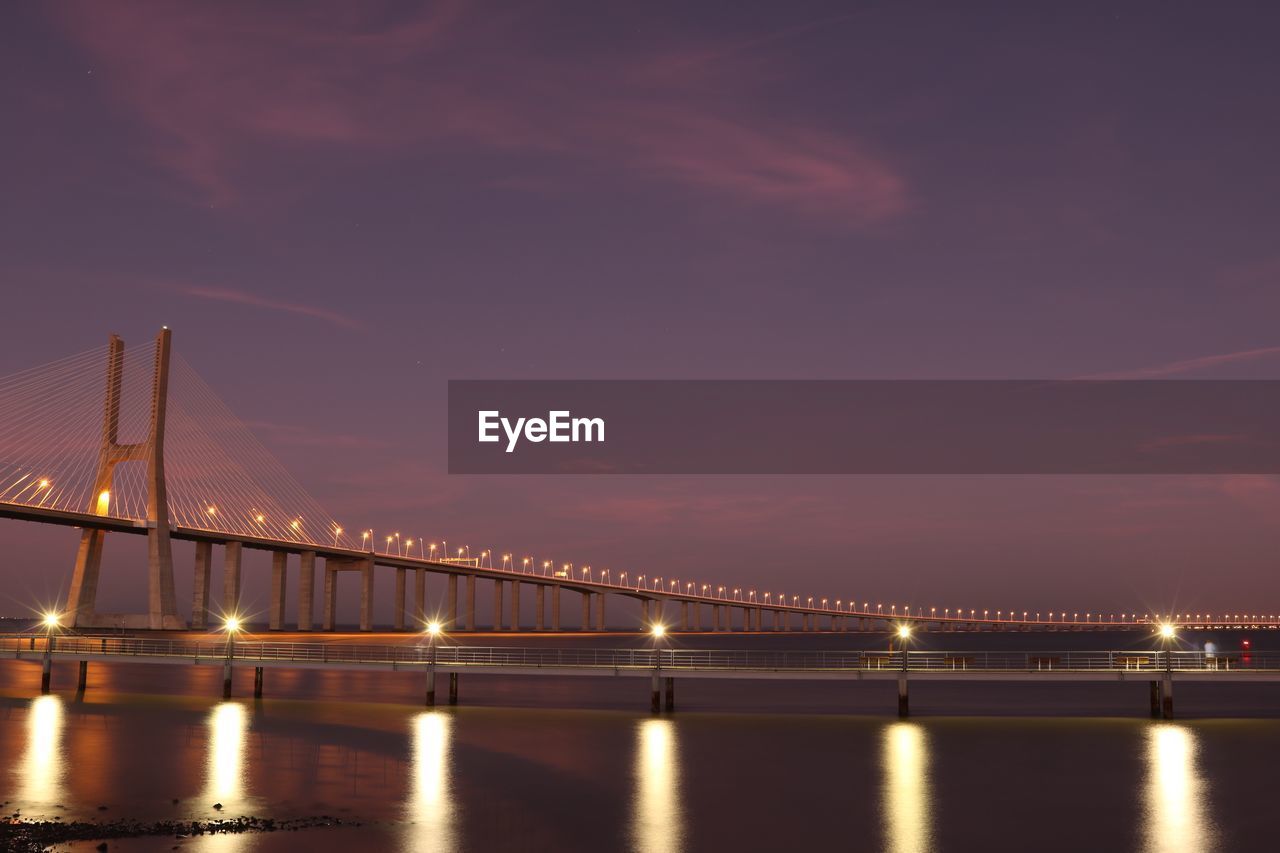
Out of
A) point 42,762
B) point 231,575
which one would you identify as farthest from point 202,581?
point 42,762

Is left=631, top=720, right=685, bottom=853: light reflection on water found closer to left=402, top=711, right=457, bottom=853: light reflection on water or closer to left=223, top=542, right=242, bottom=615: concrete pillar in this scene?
left=402, top=711, right=457, bottom=853: light reflection on water

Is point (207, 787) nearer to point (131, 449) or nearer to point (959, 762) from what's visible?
point (959, 762)

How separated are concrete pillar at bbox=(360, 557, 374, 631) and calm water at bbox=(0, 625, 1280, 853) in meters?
88.5

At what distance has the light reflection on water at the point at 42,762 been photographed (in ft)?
108

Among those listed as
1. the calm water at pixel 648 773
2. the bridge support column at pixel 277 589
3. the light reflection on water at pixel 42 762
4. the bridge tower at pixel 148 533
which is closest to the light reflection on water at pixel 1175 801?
the calm water at pixel 648 773

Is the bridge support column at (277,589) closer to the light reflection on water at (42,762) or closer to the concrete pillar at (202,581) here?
the concrete pillar at (202,581)

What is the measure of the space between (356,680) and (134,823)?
2629 inches

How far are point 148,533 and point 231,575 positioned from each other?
20403 millimetres

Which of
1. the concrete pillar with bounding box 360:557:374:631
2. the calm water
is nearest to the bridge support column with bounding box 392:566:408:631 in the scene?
the concrete pillar with bounding box 360:557:374:631

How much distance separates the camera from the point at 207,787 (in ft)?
113

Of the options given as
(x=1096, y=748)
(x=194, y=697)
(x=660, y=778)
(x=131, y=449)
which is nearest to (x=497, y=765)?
(x=660, y=778)

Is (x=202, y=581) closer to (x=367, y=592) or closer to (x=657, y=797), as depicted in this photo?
(x=367, y=592)

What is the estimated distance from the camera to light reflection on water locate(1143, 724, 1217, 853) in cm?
2978

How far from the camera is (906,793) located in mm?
35875
